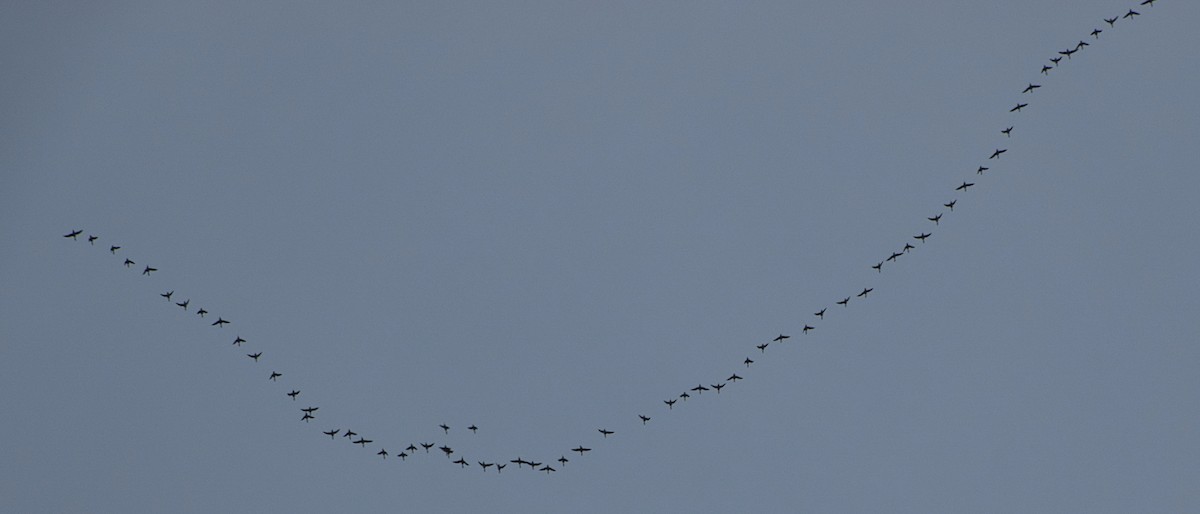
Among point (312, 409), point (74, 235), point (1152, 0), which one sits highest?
point (1152, 0)

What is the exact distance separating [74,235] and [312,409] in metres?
29.7

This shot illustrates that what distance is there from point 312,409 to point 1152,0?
9467 centimetres

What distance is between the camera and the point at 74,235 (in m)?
198

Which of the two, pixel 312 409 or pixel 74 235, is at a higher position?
pixel 74 235

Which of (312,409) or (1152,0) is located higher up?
(1152,0)

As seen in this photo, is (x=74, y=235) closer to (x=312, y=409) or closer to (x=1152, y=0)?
(x=312, y=409)

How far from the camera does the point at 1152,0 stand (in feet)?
650

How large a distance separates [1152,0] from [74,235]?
11147 cm

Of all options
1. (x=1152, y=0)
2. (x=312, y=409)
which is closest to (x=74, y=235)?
(x=312, y=409)

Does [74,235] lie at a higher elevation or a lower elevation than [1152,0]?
lower

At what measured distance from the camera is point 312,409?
199125 mm
